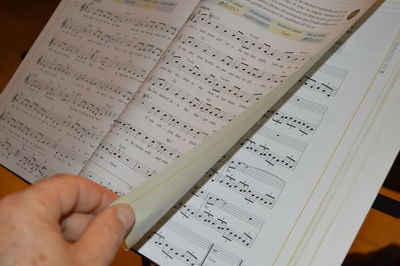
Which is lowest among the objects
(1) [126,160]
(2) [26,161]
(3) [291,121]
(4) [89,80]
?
(2) [26,161]

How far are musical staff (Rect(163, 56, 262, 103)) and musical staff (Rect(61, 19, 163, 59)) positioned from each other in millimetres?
59

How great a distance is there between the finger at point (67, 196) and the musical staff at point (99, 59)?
0.32 meters

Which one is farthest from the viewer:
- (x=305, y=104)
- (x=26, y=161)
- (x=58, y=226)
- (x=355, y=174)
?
(x=26, y=161)

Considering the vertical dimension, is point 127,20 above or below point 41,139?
above

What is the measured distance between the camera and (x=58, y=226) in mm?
475

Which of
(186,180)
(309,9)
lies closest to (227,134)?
(186,180)

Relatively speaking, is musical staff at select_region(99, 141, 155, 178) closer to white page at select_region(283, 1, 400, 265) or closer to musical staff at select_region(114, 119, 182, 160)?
musical staff at select_region(114, 119, 182, 160)

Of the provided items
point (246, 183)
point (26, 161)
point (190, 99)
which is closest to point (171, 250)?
point (246, 183)

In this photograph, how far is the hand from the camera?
43 cm

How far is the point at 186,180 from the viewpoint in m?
0.60

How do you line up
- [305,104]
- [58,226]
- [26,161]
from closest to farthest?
[58,226] → [305,104] → [26,161]

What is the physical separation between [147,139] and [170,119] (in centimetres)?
6

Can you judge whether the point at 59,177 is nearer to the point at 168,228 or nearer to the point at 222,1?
the point at 168,228

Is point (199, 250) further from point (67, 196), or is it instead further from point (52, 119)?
point (52, 119)
